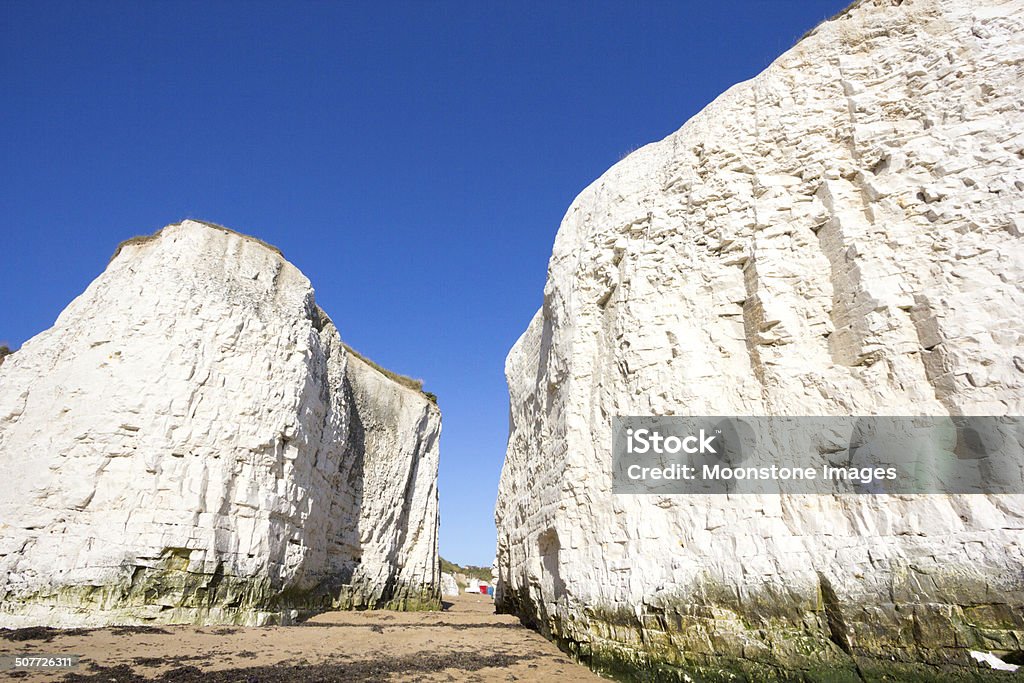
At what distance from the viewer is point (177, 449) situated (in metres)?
12.0

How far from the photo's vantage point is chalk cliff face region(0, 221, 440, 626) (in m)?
10.8

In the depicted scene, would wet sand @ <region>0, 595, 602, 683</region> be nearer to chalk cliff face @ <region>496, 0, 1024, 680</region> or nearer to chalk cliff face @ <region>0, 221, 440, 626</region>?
chalk cliff face @ <region>496, 0, 1024, 680</region>

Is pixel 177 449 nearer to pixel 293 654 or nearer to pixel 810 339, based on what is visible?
pixel 293 654

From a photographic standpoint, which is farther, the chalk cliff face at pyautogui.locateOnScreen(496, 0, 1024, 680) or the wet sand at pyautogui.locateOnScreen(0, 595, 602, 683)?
the wet sand at pyautogui.locateOnScreen(0, 595, 602, 683)

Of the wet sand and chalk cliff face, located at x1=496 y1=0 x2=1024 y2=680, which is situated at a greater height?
chalk cliff face, located at x1=496 y1=0 x2=1024 y2=680

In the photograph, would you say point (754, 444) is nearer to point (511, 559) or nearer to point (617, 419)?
point (617, 419)

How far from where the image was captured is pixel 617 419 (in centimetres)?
861

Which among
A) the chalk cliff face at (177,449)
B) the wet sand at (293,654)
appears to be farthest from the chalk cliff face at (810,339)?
the chalk cliff face at (177,449)

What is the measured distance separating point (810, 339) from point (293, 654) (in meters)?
8.60

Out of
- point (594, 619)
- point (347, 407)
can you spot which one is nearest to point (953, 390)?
point (594, 619)

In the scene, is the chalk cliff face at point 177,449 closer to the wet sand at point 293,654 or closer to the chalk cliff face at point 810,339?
the wet sand at point 293,654

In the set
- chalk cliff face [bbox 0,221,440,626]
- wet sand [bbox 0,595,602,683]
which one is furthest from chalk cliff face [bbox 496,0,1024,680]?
chalk cliff face [bbox 0,221,440,626]

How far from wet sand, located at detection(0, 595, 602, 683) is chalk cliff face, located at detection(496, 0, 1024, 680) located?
927mm

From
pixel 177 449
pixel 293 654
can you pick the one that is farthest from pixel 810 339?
pixel 177 449
